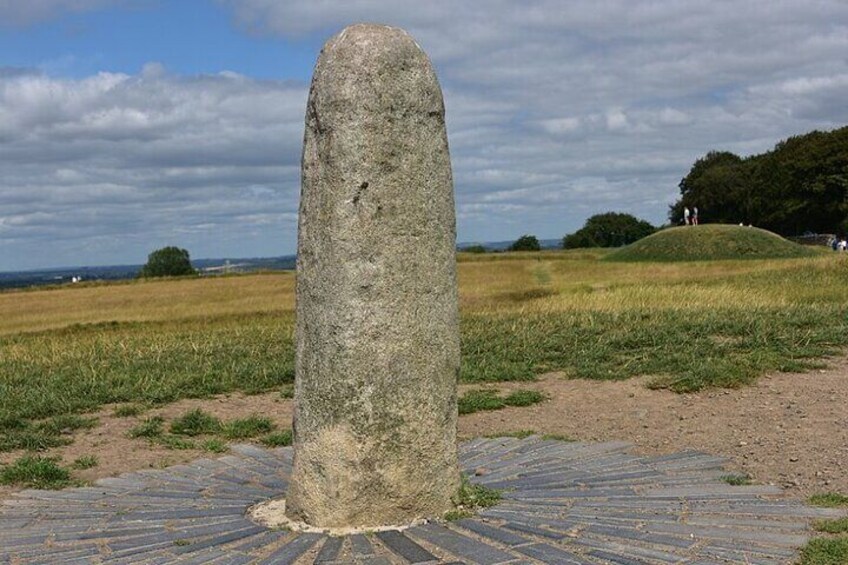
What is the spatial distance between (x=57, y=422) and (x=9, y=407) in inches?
55.7

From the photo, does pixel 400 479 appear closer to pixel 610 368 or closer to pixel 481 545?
pixel 481 545

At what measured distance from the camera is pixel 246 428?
35.1 ft

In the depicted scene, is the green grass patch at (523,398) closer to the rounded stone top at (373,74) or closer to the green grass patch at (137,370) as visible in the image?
the green grass patch at (137,370)

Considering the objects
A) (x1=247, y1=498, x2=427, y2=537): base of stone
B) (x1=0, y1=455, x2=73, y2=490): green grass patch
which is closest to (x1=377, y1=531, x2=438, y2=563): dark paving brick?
(x1=247, y1=498, x2=427, y2=537): base of stone

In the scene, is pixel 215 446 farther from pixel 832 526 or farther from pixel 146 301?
pixel 146 301

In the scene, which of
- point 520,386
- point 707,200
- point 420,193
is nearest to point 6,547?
point 420,193

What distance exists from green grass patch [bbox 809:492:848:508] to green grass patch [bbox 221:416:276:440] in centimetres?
596

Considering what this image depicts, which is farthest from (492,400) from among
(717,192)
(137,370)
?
(717,192)

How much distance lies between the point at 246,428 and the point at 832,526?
6.51 metres

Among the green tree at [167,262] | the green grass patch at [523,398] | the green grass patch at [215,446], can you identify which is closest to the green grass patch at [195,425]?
the green grass patch at [215,446]

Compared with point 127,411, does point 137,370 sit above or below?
above

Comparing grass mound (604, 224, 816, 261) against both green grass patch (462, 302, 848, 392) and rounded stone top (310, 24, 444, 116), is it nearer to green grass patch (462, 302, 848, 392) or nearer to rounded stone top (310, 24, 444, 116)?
green grass patch (462, 302, 848, 392)

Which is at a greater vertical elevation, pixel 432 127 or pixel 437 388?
pixel 432 127

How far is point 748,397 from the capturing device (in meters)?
11.4
